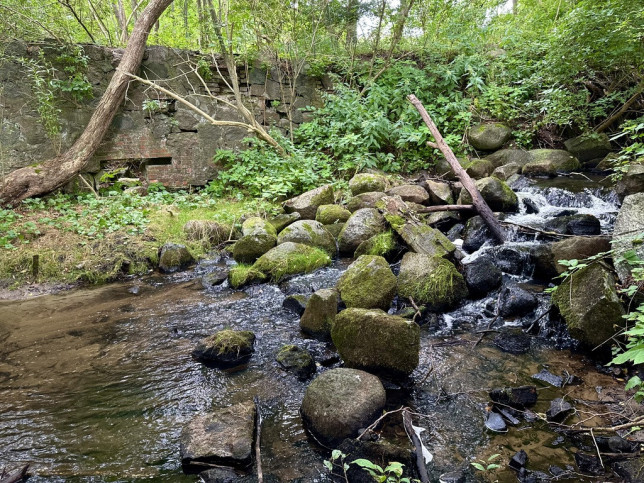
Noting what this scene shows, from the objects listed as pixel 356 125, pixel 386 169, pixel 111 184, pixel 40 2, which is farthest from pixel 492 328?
pixel 40 2

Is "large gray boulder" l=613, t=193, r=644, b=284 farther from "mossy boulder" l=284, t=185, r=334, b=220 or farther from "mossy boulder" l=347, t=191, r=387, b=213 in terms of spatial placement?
"mossy boulder" l=284, t=185, r=334, b=220

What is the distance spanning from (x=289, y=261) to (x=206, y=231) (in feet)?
6.65

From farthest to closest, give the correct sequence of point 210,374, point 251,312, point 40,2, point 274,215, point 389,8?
1. point 389,8
2. point 40,2
3. point 274,215
4. point 251,312
5. point 210,374

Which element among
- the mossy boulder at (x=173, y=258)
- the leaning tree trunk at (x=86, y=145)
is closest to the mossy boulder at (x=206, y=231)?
the mossy boulder at (x=173, y=258)

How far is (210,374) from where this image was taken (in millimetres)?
3381

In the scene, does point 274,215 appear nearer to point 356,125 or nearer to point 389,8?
point 356,125

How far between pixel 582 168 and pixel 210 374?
8286mm

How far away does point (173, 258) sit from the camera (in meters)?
6.09

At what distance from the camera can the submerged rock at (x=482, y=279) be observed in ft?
14.7

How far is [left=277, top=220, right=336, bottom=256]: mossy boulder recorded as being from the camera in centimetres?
610

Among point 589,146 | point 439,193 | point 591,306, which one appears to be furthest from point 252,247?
point 589,146

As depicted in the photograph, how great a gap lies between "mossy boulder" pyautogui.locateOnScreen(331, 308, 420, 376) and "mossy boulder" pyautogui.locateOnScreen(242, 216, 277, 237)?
3251 millimetres

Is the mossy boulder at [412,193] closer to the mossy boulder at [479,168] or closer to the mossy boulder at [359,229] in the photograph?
the mossy boulder at [359,229]

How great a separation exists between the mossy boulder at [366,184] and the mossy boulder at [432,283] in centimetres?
299
